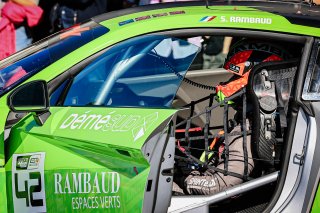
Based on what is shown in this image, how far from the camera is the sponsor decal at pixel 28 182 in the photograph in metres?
3.39

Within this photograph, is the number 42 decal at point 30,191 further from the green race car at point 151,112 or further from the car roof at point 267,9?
the car roof at point 267,9

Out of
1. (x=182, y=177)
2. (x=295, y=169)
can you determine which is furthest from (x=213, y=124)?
(x=295, y=169)

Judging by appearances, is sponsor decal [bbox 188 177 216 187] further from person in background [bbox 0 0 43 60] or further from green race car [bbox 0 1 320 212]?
person in background [bbox 0 0 43 60]

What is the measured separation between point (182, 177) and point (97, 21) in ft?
3.25

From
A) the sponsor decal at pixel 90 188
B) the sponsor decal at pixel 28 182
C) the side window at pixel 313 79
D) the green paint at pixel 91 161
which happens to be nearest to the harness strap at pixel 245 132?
the side window at pixel 313 79

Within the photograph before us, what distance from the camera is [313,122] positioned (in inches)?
140

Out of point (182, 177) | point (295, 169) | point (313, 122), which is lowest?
point (182, 177)

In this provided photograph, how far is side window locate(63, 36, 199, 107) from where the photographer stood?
355cm

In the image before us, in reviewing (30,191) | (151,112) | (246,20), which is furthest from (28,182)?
(246,20)

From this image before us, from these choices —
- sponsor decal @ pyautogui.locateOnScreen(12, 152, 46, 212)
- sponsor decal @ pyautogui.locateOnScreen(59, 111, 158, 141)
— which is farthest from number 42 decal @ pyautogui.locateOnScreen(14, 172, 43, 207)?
sponsor decal @ pyautogui.locateOnScreen(59, 111, 158, 141)

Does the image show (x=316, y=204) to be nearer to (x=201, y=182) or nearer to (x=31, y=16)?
(x=201, y=182)

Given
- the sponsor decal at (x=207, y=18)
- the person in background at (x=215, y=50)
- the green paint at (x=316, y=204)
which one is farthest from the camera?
the person in background at (x=215, y=50)

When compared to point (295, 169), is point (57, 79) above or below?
above

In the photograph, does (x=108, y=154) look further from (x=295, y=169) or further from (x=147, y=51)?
(x=295, y=169)
